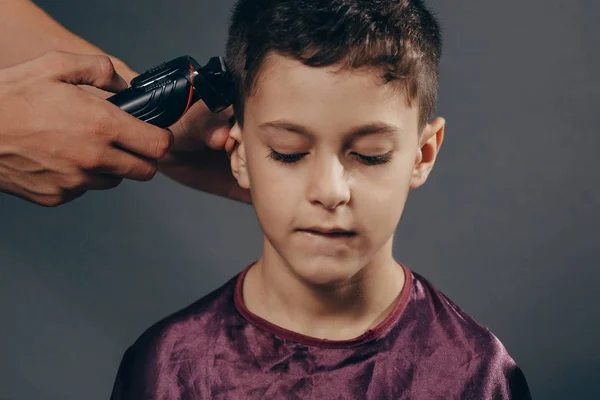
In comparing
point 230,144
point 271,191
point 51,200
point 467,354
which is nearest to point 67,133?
point 51,200

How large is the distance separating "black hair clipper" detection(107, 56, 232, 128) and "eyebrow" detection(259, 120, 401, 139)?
7.4 inches

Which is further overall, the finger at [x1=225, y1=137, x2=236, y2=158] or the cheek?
the finger at [x1=225, y1=137, x2=236, y2=158]

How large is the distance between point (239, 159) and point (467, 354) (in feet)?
1.99

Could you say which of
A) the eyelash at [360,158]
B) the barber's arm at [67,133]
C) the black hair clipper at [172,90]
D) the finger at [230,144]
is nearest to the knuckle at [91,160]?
the barber's arm at [67,133]

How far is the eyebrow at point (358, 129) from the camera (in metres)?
1.46

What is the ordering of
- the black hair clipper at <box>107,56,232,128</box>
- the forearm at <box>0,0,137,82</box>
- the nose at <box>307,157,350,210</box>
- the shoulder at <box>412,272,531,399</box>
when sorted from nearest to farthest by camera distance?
the nose at <box>307,157,350,210</box>, the black hair clipper at <box>107,56,232,128</box>, the shoulder at <box>412,272,531,399</box>, the forearm at <box>0,0,137,82</box>

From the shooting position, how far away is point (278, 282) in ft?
5.70

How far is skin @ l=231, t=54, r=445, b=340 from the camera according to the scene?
4.77 ft

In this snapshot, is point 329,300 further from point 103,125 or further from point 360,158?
point 103,125

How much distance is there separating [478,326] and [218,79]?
2.42 ft

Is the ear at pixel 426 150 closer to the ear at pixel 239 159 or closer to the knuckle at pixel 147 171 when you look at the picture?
the ear at pixel 239 159

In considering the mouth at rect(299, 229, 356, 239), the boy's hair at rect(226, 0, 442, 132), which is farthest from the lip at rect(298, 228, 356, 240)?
the boy's hair at rect(226, 0, 442, 132)

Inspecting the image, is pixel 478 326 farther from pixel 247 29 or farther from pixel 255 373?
pixel 247 29

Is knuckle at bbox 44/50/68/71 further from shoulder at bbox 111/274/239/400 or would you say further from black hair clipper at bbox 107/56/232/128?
shoulder at bbox 111/274/239/400
